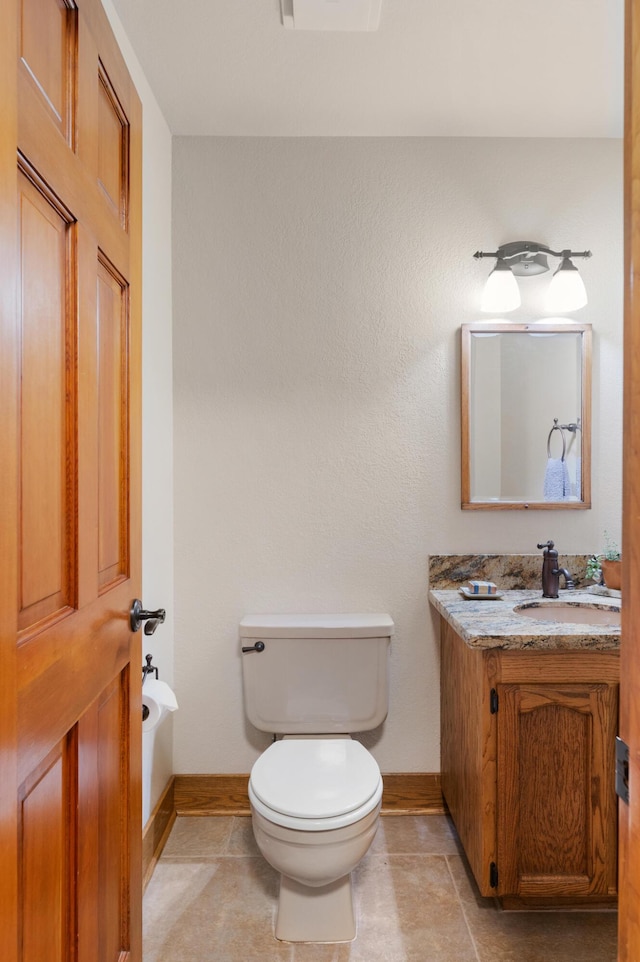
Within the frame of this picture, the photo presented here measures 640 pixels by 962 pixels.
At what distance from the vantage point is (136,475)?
4.29ft

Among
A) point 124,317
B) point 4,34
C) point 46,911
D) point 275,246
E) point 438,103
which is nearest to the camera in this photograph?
point 4,34

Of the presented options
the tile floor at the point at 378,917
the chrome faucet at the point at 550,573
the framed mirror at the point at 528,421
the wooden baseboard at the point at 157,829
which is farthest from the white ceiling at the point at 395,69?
the tile floor at the point at 378,917

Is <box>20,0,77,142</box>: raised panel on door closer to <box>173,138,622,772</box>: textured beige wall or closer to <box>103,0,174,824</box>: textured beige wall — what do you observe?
<box>103,0,174,824</box>: textured beige wall

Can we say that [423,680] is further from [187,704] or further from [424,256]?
[424,256]

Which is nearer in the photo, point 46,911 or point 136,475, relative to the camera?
point 46,911

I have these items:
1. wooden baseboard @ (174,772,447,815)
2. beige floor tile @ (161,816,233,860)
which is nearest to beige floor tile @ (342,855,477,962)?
wooden baseboard @ (174,772,447,815)

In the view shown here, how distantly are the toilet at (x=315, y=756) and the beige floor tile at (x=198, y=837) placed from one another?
39 centimetres

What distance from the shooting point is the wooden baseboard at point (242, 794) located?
7.72ft

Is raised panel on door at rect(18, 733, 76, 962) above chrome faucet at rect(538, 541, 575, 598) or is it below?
below

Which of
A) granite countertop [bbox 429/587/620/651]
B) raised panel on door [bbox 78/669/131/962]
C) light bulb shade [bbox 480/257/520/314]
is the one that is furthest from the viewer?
light bulb shade [bbox 480/257/520/314]

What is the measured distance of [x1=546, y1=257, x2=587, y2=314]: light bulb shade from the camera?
2.28 meters

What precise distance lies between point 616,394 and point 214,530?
1620 mm

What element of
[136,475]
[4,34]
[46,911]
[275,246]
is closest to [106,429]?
[136,475]

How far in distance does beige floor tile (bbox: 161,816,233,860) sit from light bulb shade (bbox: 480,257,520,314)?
213 cm
